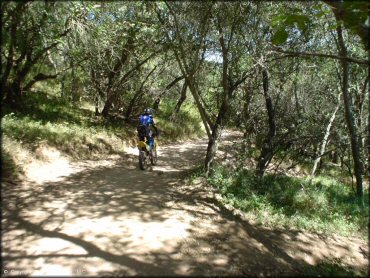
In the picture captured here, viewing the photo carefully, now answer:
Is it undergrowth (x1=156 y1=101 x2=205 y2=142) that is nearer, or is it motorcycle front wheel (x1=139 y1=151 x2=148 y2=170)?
motorcycle front wheel (x1=139 y1=151 x2=148 y2=170)

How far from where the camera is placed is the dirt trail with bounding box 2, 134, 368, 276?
4523 millimetres

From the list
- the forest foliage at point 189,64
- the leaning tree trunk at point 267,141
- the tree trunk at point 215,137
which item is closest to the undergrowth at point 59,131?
the forest foliage at point 189,64

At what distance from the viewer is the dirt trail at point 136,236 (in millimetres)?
4523

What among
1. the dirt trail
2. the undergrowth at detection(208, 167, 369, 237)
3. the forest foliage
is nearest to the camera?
the dirt trail

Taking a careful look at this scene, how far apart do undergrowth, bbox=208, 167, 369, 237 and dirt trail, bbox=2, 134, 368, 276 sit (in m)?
0.41

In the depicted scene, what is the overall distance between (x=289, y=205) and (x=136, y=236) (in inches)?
190

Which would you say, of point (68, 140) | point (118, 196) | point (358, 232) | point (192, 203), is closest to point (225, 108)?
point (192, 203)

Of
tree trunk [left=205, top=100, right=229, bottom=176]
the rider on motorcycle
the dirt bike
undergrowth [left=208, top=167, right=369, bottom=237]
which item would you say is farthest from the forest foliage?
the dirt bike

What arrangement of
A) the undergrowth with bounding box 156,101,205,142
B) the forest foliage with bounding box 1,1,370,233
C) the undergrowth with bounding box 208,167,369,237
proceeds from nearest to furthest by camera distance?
the undergrowth with bounding box 208,167,369,237 → the forest foliage with bounding box 1,1,370,233 → the undergrowth with bounding box 156,101,205,142

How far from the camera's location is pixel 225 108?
9742mm

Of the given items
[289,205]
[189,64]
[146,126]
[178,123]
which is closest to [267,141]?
[289,205]

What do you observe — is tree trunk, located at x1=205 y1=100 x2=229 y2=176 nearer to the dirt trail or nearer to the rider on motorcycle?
the dirt trail

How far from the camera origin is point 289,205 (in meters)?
8.61

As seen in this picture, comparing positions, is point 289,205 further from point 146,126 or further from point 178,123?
point 178,123
